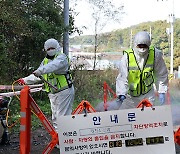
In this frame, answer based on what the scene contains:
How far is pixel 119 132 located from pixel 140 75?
1.55m

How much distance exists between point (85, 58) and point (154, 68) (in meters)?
13.2

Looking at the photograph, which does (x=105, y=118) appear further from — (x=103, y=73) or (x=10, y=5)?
(x=103, y=73)

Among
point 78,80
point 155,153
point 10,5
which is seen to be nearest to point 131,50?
point 155,153

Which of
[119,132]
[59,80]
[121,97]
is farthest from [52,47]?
[119,132]

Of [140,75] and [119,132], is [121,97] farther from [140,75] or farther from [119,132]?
[119,132]

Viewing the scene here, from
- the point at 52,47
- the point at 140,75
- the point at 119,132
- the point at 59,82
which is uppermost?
the point at 52,47

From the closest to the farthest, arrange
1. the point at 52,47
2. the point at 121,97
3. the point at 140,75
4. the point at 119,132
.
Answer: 1. the point at 119,132
2. the point at 121,97
3. the point at 140,75
4. the point at 52,47

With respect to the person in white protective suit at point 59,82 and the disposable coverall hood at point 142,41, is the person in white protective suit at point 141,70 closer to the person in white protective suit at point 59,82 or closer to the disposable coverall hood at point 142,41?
the disposable coverall hood at point 142,41

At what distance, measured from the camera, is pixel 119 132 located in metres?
4.19

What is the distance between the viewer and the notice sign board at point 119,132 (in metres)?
4.20

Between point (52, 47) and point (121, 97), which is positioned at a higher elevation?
point (52, 47)

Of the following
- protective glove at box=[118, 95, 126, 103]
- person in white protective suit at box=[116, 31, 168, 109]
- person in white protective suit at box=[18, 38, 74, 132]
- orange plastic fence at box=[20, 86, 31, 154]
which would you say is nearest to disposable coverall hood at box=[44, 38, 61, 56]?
person in white protective suit at box=[18, 38, 74, 132]

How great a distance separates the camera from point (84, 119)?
4250mm

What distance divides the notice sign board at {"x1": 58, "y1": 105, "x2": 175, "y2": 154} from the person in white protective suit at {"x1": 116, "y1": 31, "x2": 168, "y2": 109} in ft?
3.81
